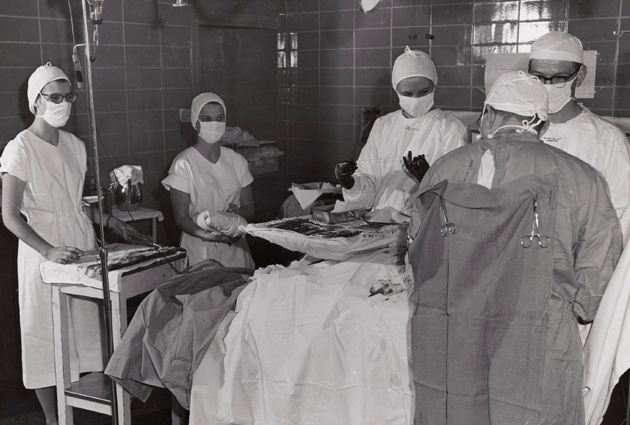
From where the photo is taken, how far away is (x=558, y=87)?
3.31m

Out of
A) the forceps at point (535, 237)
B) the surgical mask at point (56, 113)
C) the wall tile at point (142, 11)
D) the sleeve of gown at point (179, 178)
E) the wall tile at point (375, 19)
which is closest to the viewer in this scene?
the forceps at point (535, 237)

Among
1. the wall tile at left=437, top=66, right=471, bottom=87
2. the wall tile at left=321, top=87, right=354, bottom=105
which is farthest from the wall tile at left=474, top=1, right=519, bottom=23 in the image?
the wall tile at left=321, top=87, right=354, bottom=105

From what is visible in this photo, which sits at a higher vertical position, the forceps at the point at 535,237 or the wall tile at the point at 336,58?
the wall tile at the point at 336,58

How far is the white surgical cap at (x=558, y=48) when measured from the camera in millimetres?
3342

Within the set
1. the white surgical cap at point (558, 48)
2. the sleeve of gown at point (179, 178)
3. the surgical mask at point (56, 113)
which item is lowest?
the sleeve of gown at point (179, 178)

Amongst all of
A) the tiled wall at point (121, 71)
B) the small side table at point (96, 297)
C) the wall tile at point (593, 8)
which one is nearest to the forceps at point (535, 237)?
the small side table at point (96, 297)

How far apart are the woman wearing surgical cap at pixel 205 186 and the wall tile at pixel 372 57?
2.22 metres

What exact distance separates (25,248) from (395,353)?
1.97 m

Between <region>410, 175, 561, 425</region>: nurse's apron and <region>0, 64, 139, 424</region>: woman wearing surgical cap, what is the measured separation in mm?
1796

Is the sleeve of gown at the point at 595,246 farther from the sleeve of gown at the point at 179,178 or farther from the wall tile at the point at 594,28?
the wall tile at the point at 594,28

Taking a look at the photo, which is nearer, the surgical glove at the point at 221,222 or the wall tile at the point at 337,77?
the surgical glove at the point at 221,222

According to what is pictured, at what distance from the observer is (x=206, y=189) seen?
4125 mm

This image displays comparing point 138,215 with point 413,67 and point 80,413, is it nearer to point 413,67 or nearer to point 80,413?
point 80,413

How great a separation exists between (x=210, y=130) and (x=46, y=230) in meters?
1.15
